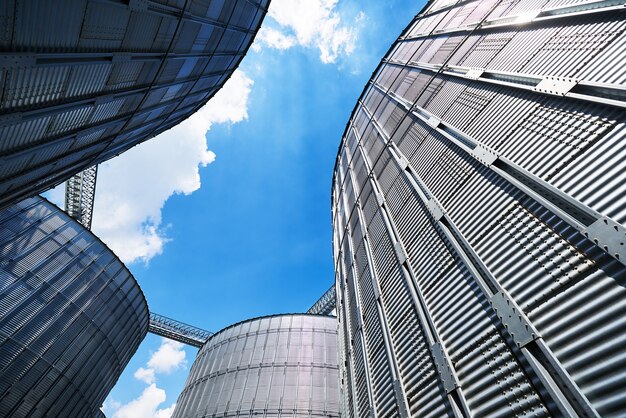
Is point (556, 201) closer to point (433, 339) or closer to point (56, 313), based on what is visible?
point (433, 339)

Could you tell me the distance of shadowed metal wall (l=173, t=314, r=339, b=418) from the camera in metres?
18.6

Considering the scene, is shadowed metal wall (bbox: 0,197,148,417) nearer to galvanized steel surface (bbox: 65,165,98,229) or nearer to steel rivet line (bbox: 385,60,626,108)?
galvanized steel surface (bbox: 65,165,98,229)

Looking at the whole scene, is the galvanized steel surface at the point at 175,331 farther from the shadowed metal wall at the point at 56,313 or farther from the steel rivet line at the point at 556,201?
the steel rivet line at the point at 556,201

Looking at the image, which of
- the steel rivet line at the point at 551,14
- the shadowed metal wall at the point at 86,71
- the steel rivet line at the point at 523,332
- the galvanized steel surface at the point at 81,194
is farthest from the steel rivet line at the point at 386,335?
the galvanized steel surface at the point at 81,194

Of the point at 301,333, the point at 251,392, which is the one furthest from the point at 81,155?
the point at 301,333

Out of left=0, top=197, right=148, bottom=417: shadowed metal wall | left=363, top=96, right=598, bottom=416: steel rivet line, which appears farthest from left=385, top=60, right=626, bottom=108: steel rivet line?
left=0, top=197, right=148, bottom=417: shadowed metal wall

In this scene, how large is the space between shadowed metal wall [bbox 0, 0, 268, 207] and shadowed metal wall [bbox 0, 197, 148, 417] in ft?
17.8

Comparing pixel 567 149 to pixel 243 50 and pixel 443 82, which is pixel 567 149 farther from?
pixel 243 50

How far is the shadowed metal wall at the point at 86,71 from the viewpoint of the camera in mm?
5832

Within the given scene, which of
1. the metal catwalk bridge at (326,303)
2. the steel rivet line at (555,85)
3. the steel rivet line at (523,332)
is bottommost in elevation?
the steel rivet line at (523,332)

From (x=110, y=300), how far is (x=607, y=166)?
909 inches

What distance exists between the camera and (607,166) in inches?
173

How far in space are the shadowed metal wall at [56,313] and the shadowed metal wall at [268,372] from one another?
6.36m

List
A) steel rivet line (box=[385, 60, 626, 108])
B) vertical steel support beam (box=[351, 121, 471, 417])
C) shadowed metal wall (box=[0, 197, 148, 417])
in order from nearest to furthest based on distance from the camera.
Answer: steel rivet line (box=[385, 60, 626, 108]) < vertical steel support beam (box=[351, 121, 471, 417]) < shadowed metal wall (box=[0, 197, 148, 417])
